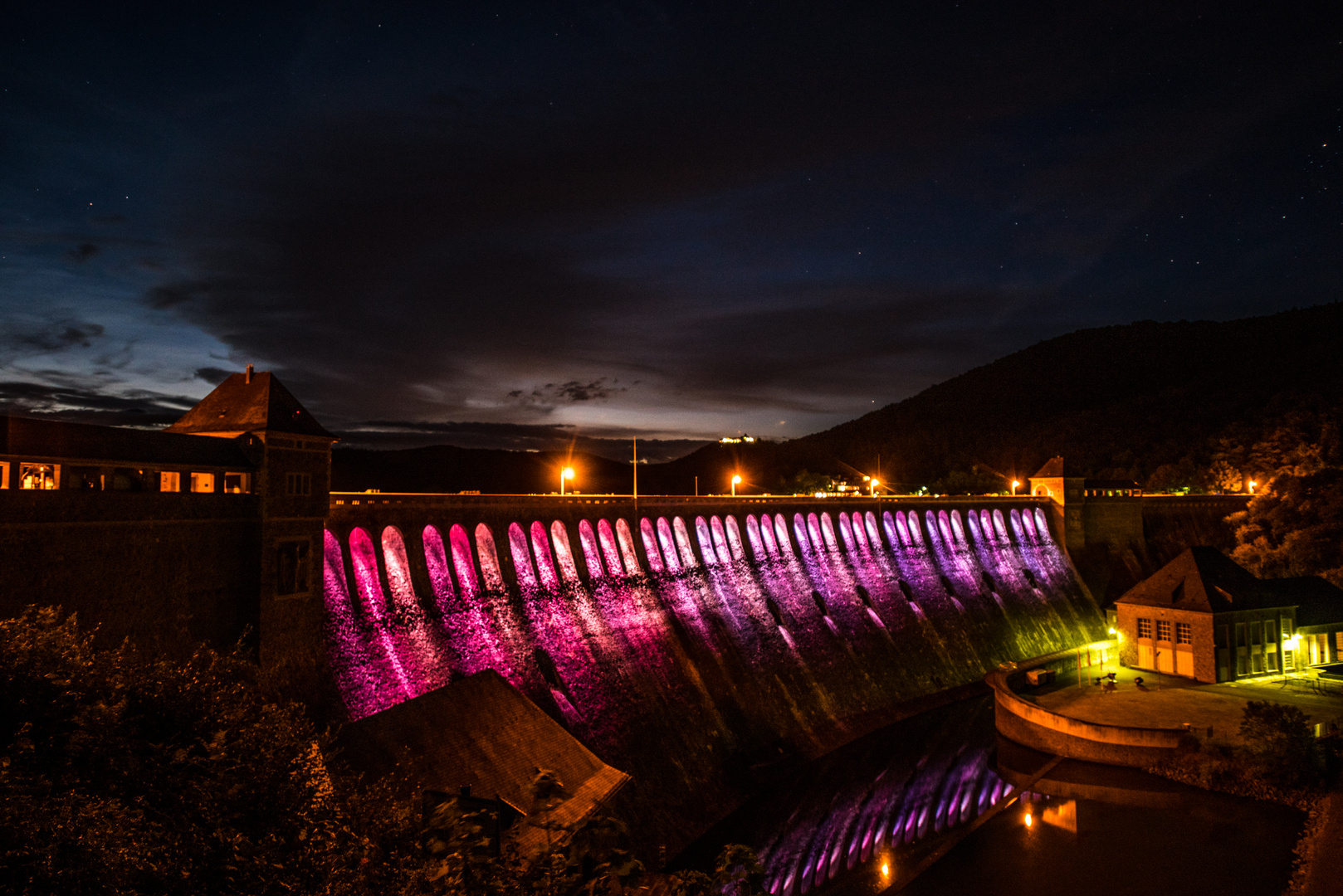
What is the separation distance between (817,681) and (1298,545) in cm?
4084

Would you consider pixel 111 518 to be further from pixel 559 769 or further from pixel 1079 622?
pixel 1079 622

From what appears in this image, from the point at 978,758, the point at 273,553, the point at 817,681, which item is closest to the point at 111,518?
the point at 273,553

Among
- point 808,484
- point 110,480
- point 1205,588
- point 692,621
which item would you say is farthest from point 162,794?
point 808,484

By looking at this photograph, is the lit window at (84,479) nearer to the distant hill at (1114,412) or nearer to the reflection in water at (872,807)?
the reflection in water at (872,807)

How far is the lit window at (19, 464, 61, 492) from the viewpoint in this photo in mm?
19078

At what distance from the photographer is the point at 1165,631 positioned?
148 feet

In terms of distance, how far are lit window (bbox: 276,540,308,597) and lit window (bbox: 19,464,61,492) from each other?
5806mm

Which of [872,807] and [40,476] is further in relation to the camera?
[872,807]

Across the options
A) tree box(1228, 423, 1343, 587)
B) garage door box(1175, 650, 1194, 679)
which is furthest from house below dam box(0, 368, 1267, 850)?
tree box(1228, 423, 1343, 587)

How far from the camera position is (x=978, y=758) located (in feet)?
123

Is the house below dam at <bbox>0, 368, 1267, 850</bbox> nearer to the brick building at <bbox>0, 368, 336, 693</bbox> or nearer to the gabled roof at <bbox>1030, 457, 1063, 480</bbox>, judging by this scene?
the brick building at <bbox>0, 368, 336, 693</bbox>

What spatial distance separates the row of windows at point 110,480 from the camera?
750 inches

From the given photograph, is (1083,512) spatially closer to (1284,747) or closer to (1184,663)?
(1184,663)

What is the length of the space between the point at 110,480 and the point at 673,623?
75.8ft
